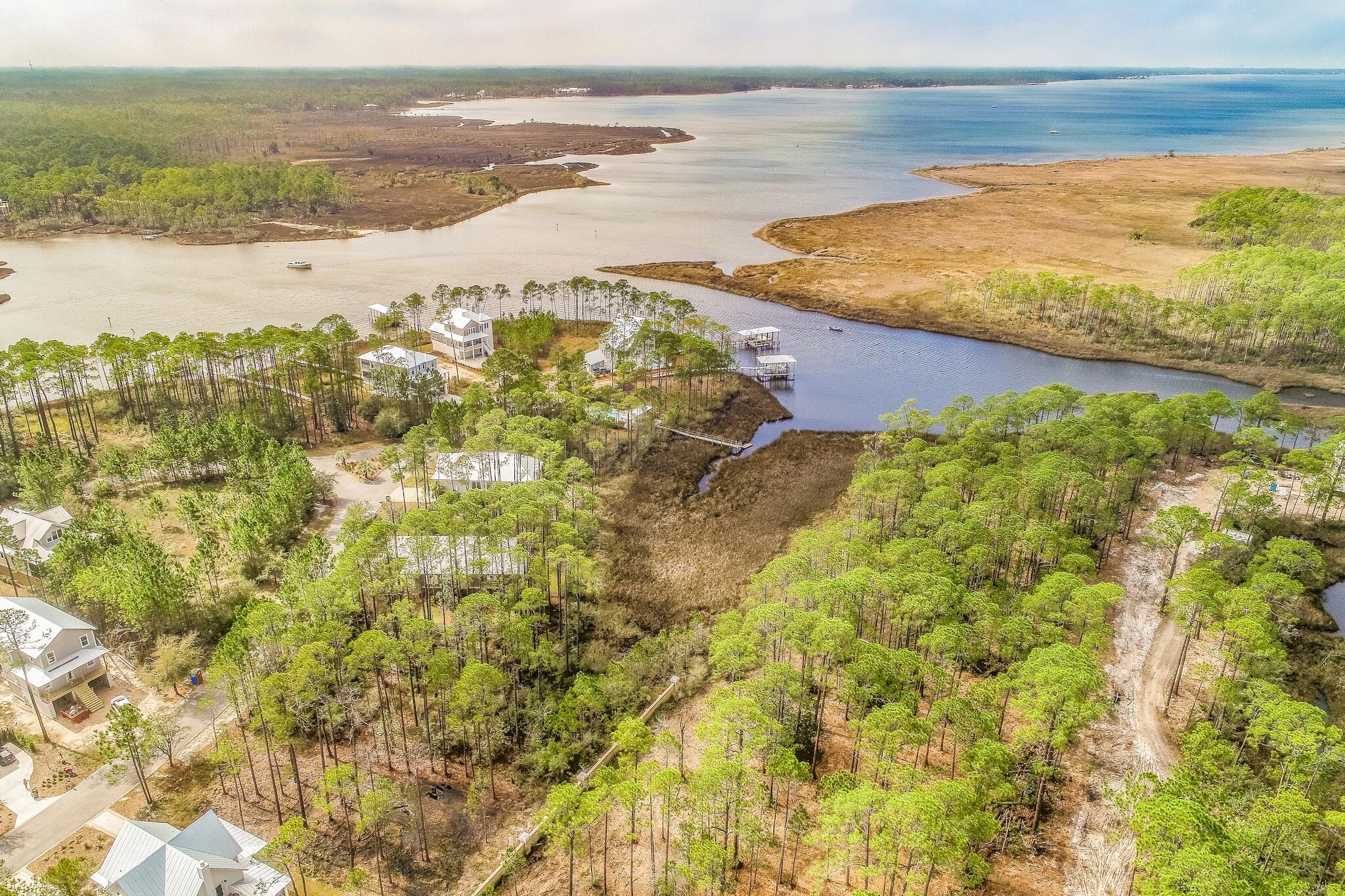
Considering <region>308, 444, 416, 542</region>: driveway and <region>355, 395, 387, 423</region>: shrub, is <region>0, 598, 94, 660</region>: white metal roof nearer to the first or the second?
<region>308, 444, 416, 542</region>: driveway

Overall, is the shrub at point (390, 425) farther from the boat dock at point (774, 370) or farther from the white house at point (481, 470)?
the boat dock at point (774, 370)

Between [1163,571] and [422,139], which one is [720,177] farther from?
[1163,571]

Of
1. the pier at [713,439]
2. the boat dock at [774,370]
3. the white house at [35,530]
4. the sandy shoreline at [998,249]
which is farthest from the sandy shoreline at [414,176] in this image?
the white house at [35,530]

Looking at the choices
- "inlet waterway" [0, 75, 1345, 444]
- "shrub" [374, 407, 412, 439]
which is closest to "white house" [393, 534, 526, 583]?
"shrub" [374, 407, 412, 439]

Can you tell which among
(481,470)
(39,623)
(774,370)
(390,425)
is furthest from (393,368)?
(774,370)

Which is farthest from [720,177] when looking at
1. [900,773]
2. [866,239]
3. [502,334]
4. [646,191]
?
[900,773]

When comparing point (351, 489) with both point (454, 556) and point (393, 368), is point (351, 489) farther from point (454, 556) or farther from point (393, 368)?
point (454, 556)
